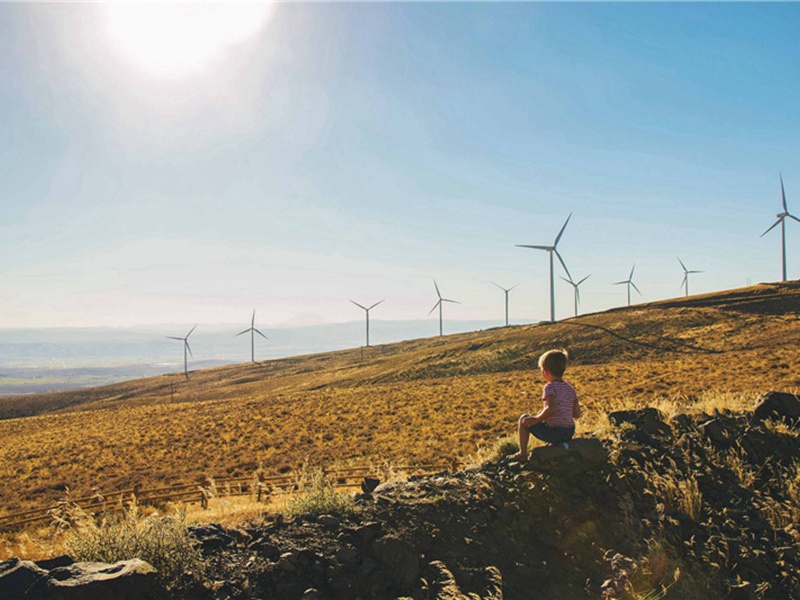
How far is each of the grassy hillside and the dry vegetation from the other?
0.18 m

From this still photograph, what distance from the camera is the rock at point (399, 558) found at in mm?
5488

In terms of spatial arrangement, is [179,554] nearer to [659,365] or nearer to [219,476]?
[219,476]

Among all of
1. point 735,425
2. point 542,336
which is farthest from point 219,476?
point 542,336

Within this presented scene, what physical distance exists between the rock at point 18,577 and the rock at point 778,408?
10474 mm

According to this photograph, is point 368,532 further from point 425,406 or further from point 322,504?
point 425,406

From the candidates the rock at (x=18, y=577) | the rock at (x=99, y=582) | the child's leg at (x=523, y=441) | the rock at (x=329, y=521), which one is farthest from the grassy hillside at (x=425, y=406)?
the rock at (x=18, y=577)

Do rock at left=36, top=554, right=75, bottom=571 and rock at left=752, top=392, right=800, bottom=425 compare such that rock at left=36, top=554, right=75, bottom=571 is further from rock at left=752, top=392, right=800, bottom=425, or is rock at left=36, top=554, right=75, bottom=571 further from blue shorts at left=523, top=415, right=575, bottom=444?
rock at left=752, top=392, right=800, bottom=425

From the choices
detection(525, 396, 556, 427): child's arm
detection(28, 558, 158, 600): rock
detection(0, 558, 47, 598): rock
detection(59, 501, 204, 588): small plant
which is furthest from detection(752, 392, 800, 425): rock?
detection(0, 558, 47, 598): rock

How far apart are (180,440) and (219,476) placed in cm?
1520

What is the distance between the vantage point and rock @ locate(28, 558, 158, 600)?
4.36 meters

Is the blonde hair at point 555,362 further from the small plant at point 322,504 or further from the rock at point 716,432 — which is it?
the small plant at point 322,504

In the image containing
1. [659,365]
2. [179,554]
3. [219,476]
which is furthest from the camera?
[659,365]

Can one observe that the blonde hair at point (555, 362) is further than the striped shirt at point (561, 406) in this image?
Yes

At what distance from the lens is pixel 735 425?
28.3 feet
